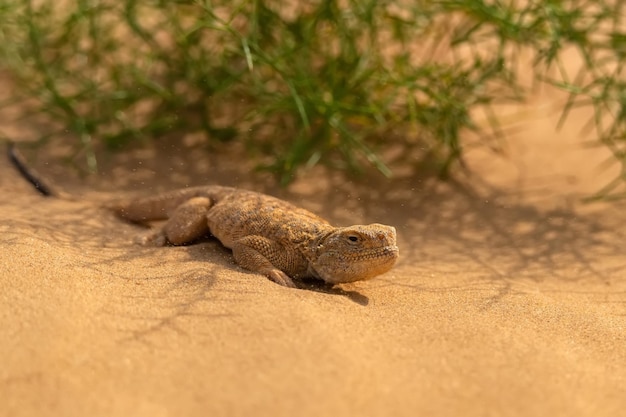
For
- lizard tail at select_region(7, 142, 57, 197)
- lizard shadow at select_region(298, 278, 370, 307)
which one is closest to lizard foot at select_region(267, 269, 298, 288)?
lizard shadow at select_region(298, 278, 370, 307)

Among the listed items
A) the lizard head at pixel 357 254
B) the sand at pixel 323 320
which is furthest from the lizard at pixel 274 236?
the sand at pixel 323 320

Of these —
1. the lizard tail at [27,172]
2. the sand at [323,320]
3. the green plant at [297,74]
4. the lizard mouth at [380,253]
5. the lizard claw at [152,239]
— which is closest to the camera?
the sand at [323,320]

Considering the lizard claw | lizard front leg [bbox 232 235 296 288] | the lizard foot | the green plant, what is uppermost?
the green plant

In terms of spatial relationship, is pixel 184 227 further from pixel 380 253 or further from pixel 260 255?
pixel 380 253

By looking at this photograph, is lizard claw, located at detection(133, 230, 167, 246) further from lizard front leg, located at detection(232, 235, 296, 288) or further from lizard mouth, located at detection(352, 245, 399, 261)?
lizard mouth, located at detection(352, 245, 399, 261)

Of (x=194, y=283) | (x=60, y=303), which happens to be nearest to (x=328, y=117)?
(x=194, y=283)

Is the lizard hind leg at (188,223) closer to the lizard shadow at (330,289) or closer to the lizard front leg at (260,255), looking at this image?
the lizard front leg at (260,255)

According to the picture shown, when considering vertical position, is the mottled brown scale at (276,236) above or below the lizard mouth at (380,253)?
below

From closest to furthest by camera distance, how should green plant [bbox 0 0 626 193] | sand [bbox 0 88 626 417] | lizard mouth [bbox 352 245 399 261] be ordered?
sand [bbox 0 88 626 417]
lizard mouth [bbox 352 245 399 261]
green plant [bbox 0 0 626 193]
